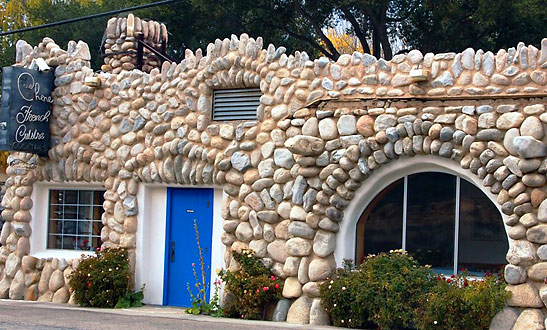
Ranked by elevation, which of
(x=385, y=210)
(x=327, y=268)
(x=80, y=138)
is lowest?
(x=327, y=268)

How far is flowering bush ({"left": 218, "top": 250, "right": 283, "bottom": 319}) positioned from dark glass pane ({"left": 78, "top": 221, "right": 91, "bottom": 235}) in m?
3.76

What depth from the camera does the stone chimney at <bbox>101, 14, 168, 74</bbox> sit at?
17.9 metres

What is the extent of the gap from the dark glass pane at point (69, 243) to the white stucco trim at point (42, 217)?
0.42ft

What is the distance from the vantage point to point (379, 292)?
40.1ft

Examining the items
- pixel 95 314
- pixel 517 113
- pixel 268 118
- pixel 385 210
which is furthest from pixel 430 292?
pixel 95 314

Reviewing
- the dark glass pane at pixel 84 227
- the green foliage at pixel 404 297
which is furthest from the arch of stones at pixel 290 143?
the dark glass pane at pixel 84 227

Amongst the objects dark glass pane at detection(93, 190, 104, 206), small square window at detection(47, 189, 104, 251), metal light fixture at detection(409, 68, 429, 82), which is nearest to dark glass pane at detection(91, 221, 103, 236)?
small square window at detection(47, 189, 104, 251)

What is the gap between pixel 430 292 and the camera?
472 inches

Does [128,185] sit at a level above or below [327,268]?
above

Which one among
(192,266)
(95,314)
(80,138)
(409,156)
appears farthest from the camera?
(80,138)

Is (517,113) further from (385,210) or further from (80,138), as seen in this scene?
(80,138)

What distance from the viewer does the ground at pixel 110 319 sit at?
1213cm

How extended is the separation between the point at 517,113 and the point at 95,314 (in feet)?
23.3

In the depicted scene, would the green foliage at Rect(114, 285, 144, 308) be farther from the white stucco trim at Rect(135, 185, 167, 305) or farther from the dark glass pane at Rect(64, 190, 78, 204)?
the dark glass pane at Rect(64, 190, 78, 204)
